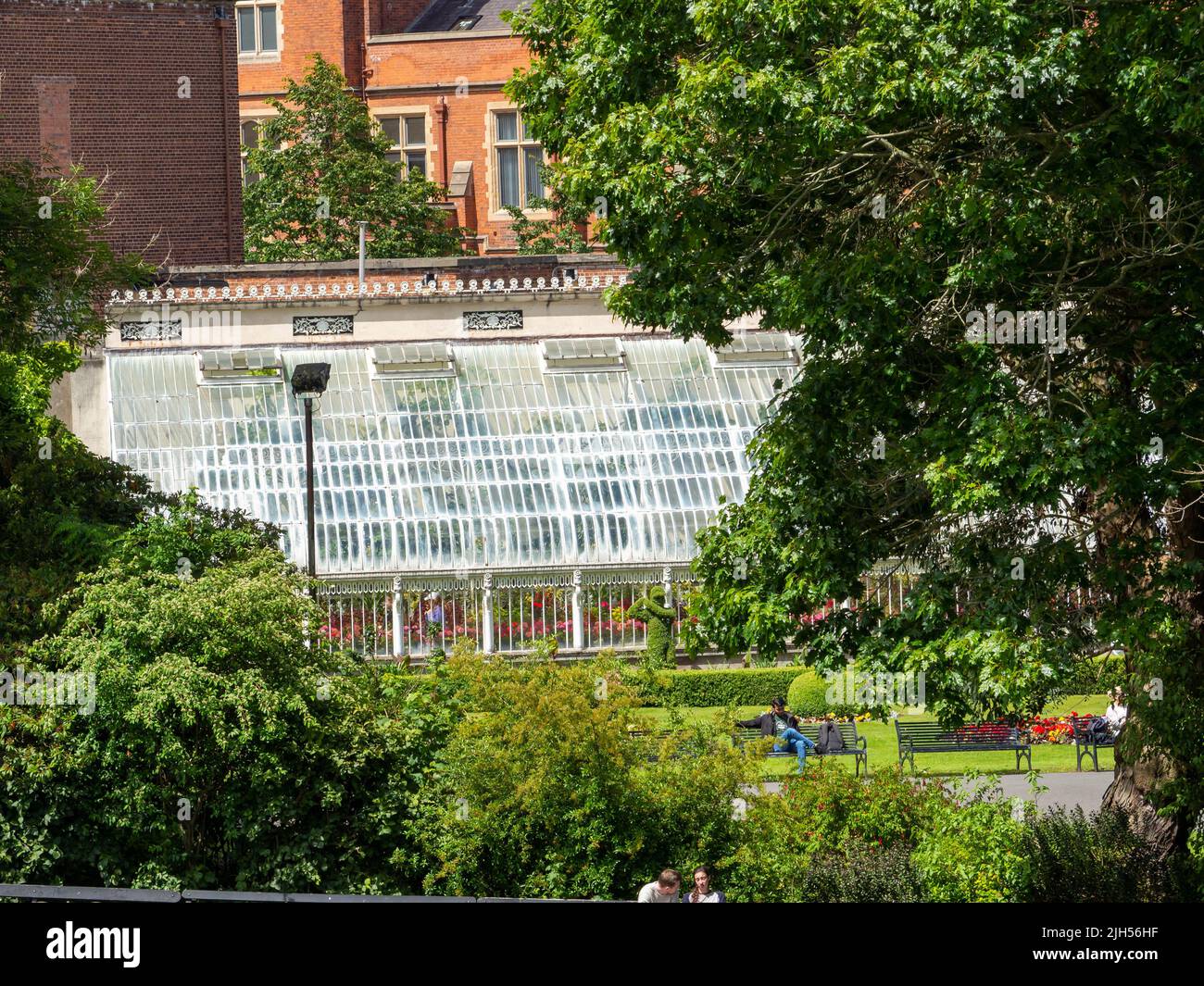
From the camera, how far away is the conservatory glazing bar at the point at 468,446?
31.1 m

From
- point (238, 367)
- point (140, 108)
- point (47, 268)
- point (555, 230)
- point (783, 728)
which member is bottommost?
point (783, 728)

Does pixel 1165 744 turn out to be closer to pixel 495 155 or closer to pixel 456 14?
pixel 495 155

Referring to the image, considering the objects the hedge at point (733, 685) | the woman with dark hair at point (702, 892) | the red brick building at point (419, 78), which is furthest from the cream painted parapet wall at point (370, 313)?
the red brick building at point (419, 78)

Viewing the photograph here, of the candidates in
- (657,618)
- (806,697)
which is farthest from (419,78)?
(806,697)

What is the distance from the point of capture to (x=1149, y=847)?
14.6 metres

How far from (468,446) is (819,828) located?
17.8 meters

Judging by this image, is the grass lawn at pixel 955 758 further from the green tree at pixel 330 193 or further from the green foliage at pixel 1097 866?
the green tree at pixel 330 193

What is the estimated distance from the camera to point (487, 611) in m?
29.9

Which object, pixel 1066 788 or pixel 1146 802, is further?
pixel 1066 788

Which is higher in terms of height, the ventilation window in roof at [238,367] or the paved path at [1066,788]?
the ventilation window in roof at [238,367]

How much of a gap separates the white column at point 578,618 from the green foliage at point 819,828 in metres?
13.6

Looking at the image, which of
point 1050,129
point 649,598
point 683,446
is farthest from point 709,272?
point 683,446

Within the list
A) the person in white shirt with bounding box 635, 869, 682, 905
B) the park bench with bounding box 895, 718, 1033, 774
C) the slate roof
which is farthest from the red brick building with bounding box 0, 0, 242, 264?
the person in white shirt with bounding box 635, 869, 682, 905
